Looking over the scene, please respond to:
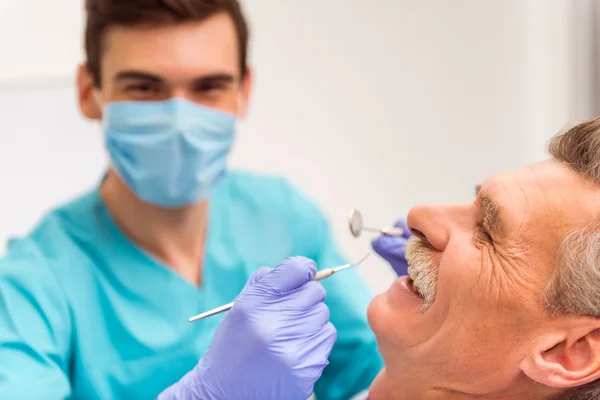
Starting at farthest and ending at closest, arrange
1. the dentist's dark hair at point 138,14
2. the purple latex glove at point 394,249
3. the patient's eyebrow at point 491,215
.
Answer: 1. the purple latex glove at point 394,249
2. the dentist's dark hair at point 138,14
3. the patient's eyebrow at point 491,215

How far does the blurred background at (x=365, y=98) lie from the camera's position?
2.27m

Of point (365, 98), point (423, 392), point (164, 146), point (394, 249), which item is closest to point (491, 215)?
point (423, 392)

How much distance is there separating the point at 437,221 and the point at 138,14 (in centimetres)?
81

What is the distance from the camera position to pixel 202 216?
1.75 m

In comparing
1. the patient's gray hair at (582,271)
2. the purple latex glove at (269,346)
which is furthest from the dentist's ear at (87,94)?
the patient's gray hair at (582,271)

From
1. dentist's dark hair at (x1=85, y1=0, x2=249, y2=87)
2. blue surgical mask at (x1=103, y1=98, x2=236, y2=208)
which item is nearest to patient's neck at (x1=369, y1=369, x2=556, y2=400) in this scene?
blue surgical mask at (x1=103, y1=98, x2=236, y2=208)

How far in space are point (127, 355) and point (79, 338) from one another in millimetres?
114

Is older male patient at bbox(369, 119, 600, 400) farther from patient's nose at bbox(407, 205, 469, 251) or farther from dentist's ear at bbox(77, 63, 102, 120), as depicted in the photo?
dentist's ear at bbox(77, 63, 102, 120)

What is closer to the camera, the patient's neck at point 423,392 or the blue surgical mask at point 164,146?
the patient's neck at point 423,392

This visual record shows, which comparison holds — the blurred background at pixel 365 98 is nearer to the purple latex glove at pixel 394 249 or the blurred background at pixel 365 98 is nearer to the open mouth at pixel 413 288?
the purple latex glove at pixel 394 249

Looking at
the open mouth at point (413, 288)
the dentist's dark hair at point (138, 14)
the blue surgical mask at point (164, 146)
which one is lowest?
the open mouth at point (413, 288)

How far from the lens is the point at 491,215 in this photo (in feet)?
3.75

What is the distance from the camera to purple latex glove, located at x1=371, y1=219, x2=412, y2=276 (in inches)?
63.2

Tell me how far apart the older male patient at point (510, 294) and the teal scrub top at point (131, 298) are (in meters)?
0.52
